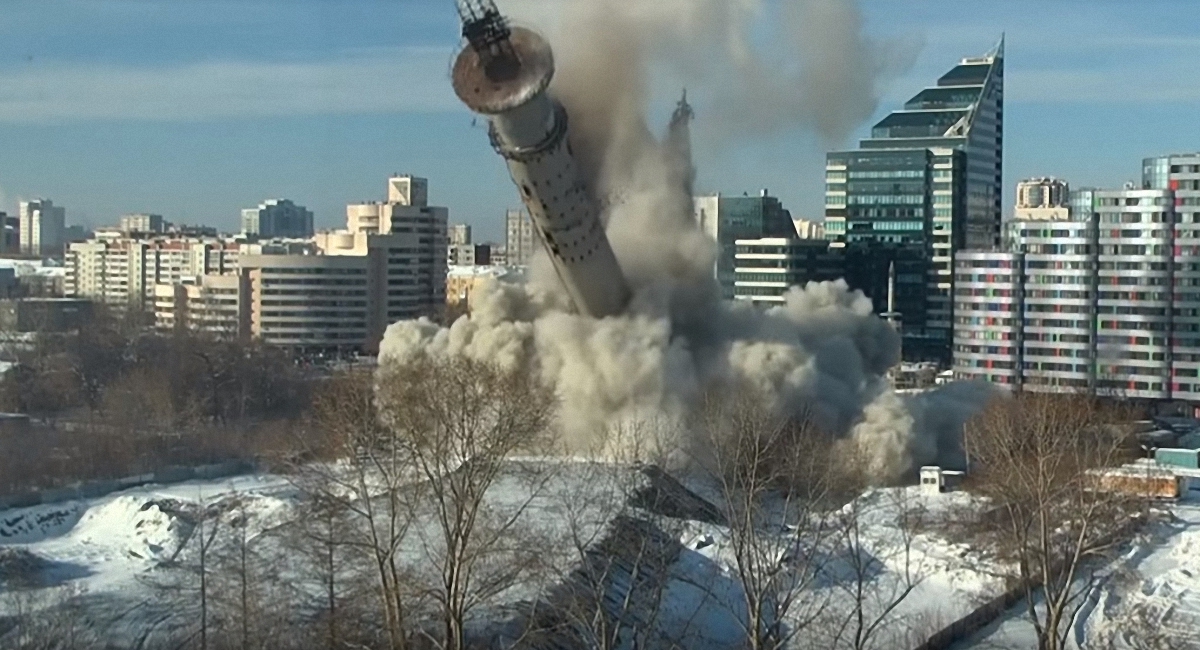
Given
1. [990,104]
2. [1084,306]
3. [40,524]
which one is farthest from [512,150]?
[990,104]

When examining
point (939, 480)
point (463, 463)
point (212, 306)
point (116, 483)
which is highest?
point (212, 306)

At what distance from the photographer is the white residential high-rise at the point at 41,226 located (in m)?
164

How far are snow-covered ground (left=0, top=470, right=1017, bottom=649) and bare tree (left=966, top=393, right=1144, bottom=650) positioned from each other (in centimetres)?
85

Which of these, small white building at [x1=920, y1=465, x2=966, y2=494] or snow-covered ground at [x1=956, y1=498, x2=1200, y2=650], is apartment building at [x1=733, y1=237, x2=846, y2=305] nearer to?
small white building at [x1=920, y1=465, x2=966, y2=494]

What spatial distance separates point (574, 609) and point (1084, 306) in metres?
39.9

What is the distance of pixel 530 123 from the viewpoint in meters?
28.7

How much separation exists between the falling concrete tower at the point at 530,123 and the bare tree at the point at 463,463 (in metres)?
7.35

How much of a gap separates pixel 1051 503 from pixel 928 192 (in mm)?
50228

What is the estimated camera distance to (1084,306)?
176 ft

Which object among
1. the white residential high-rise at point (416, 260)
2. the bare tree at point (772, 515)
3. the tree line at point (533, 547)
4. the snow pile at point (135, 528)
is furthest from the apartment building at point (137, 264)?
the tree line at point (533, 547)

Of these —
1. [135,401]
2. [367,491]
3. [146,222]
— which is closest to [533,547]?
[367,491]

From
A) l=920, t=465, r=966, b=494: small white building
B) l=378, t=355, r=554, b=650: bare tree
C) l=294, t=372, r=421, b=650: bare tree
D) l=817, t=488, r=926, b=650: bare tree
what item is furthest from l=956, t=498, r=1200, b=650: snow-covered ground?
l=294, t=372, r=421, b=650: bare tree

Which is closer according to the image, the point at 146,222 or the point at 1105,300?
the point at 1105,300

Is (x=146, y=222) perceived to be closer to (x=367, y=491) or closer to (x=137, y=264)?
(x=137, y=264)
